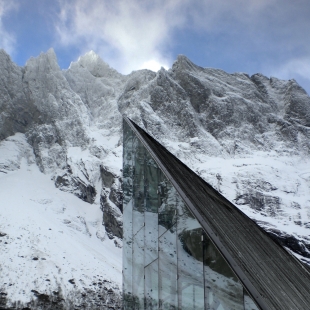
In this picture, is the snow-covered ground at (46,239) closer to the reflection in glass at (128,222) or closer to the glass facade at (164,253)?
the reflection in glass at (128,222)

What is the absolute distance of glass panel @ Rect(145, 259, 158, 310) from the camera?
7.71 meters

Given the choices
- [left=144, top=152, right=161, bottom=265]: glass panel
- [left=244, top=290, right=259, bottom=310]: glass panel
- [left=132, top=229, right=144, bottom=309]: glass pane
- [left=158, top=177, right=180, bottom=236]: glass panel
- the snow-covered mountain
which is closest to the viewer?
[left=244, top=290, right=259, bottom=310]: glass panel

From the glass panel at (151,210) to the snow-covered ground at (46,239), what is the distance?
111 feet

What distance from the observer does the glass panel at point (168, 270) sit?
22.6 feet

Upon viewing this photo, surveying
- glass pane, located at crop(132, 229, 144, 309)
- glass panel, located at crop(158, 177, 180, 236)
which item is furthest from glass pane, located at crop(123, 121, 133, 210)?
glass panel, located at crop(158, 177, 180, 236)

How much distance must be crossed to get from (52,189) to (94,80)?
49071mm

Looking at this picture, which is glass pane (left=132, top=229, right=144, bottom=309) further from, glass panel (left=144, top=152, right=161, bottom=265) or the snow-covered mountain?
the snow-covered mountain

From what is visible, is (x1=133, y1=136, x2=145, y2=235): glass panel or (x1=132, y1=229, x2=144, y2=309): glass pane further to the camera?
(x1=133, y1=136, x2=145, y2=235): glass panel

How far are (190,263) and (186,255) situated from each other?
20cm

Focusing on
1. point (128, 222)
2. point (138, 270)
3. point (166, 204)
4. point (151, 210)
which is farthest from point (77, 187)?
point (166, 204)

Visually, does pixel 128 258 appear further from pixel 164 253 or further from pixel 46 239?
pixel 46 239

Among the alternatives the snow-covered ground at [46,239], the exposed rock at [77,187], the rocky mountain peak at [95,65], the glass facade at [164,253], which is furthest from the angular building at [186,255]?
the rocky mountain peak at [95,65]

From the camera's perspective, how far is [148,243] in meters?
8.51

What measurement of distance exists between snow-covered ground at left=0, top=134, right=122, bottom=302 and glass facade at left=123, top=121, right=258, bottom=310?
106 feet
